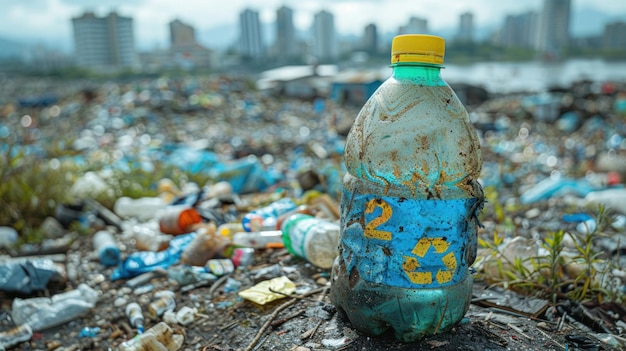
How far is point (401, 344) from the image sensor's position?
161 centimetres

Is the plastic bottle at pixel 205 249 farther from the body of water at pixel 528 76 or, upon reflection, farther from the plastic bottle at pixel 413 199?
the body of water at pixel 528 76

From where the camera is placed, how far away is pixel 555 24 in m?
70.9

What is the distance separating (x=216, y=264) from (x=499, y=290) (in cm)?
153

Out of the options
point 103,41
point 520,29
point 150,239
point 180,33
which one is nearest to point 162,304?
point 150,239

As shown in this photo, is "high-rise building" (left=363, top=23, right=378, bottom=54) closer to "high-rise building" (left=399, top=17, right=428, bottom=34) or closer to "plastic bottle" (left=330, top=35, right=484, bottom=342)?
"high-rise building" (left=399, top=17, right=428, bottom=34)

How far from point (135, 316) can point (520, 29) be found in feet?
298

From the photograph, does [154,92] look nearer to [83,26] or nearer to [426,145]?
[426,145]

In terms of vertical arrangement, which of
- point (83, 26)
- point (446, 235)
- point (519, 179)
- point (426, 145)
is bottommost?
point (519, 179)

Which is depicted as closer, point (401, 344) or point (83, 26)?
point (401, 344)

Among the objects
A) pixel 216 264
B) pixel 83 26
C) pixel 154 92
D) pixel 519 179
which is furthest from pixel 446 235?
pixel 83 26

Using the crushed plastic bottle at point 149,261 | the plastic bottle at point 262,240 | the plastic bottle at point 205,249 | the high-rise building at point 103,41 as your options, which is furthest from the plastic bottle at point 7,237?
the high-rise building at point 103,41

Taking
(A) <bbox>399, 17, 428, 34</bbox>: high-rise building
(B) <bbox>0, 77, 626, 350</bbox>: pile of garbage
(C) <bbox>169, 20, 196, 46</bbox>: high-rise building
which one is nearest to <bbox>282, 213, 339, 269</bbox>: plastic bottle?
(B) <bbox>0, 77, 626, 350</bbox>: pile of garbage

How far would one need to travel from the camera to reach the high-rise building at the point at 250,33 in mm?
71188

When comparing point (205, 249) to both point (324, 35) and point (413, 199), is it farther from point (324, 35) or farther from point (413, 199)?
point (324, 35)
